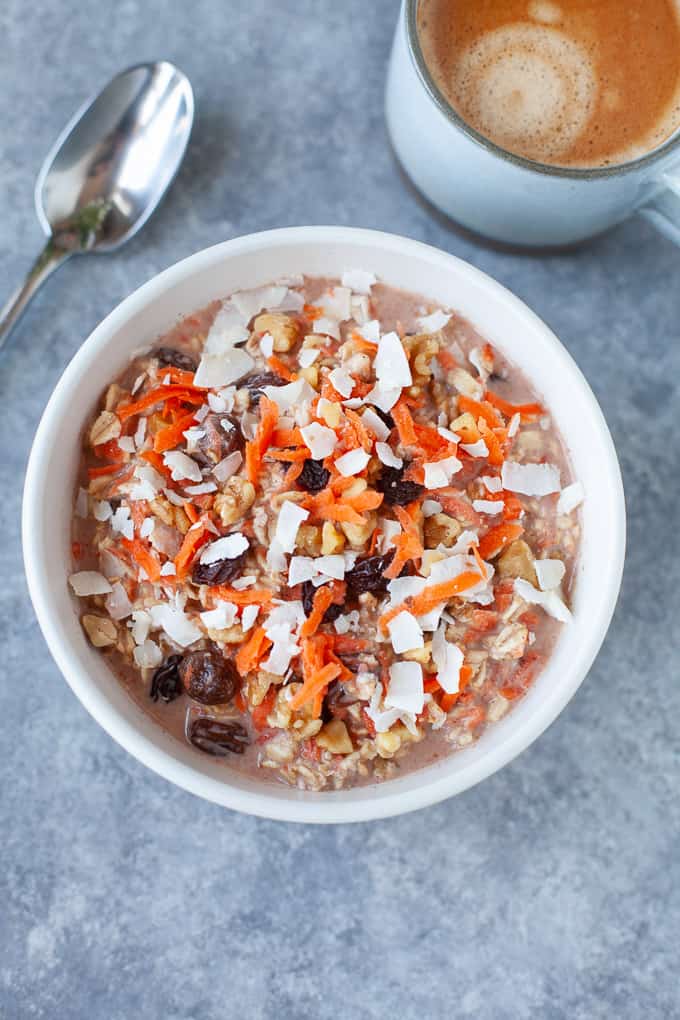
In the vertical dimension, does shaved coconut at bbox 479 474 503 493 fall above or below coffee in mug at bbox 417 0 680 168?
below

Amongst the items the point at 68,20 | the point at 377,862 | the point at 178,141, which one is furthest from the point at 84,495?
the point at 68,20

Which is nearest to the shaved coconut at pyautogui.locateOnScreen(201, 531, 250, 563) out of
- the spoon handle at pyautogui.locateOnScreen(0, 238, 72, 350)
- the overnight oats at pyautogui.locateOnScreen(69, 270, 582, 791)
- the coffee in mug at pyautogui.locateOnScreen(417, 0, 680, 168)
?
the overnight oats at pyautogui.locateOnScreen(69, 270, 582, 791)

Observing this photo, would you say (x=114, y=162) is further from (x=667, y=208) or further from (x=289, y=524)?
(x=667, y=208)

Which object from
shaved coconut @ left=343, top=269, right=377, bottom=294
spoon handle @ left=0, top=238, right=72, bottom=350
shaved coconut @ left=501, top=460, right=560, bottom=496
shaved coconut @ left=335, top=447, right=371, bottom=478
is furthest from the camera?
spoon handle @ left=0, top=238, right=72, bottom=350

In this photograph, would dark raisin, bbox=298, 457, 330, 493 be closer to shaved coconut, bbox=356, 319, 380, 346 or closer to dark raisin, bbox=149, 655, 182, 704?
shaved coconut, bbox=356, 319, 380, 346

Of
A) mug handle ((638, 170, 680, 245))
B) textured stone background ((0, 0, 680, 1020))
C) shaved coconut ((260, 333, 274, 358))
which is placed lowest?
textured stone background ((0, 0, 680, 1020))

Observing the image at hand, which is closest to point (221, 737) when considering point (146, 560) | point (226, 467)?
point (146, 560)
